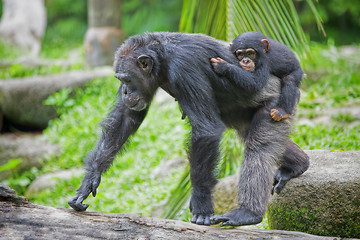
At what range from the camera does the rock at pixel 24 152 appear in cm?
977

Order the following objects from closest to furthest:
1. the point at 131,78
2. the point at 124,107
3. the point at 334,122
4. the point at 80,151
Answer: the point at 131,78 < the point at 124,107 < the point at 334,122 < the point at 80,151

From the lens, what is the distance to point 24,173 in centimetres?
965

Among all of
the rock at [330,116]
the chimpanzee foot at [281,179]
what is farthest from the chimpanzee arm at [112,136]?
the rock at [330,116]

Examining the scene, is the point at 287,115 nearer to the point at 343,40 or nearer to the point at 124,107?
the point at 124,107

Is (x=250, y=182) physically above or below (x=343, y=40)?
above

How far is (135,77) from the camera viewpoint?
4465mm

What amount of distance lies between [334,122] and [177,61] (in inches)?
185

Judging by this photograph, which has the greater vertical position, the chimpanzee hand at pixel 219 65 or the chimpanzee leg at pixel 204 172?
the chimpanzee hand at pixel 219 65

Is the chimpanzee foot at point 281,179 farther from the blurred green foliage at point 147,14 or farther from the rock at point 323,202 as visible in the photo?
the blurred green foliage at point 147,14

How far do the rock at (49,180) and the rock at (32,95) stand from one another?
112 inches

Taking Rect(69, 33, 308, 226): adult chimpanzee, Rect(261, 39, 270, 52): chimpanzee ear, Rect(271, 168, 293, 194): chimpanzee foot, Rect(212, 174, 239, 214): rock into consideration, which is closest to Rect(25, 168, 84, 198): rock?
Rect(212, 174, 239, 214): rock

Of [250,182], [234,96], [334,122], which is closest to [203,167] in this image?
[250,182]

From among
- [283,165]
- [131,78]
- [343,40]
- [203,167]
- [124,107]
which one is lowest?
[343,40]

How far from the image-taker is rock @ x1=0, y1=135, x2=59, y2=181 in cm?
977
